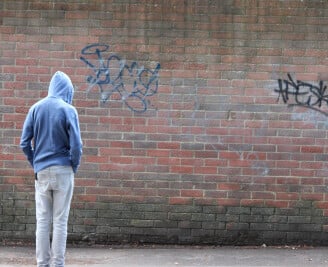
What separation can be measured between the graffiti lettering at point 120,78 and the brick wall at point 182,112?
11 millimetres

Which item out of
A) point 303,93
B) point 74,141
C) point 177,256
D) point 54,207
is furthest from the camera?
point 303,93

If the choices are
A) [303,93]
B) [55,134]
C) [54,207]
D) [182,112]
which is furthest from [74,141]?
A: [303,93]

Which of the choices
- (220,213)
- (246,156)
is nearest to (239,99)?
(246,156)

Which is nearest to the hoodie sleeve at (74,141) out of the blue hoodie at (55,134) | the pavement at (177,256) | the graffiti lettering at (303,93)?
the blue hoodie at (55,134)

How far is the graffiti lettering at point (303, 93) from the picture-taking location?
6754mm

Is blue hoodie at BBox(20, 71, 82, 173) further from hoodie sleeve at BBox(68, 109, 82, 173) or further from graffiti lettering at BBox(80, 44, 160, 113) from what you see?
graffiti lettering at BBox(80, 44, 160, 113)

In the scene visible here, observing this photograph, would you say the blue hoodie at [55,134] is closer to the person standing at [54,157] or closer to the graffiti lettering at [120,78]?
the person standing at [54,157]

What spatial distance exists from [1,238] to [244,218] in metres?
2.77

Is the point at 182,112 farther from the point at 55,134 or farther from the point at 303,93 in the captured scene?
the point at 55,134

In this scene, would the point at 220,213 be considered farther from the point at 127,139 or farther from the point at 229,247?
the point at 127,139

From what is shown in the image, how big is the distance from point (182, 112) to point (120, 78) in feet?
2.60

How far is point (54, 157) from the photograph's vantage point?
501 centimetres

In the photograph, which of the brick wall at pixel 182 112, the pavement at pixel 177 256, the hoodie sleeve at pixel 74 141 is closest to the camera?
the hoodie sleeve at pixel 74 141

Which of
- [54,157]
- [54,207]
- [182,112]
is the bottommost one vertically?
[54,207]
